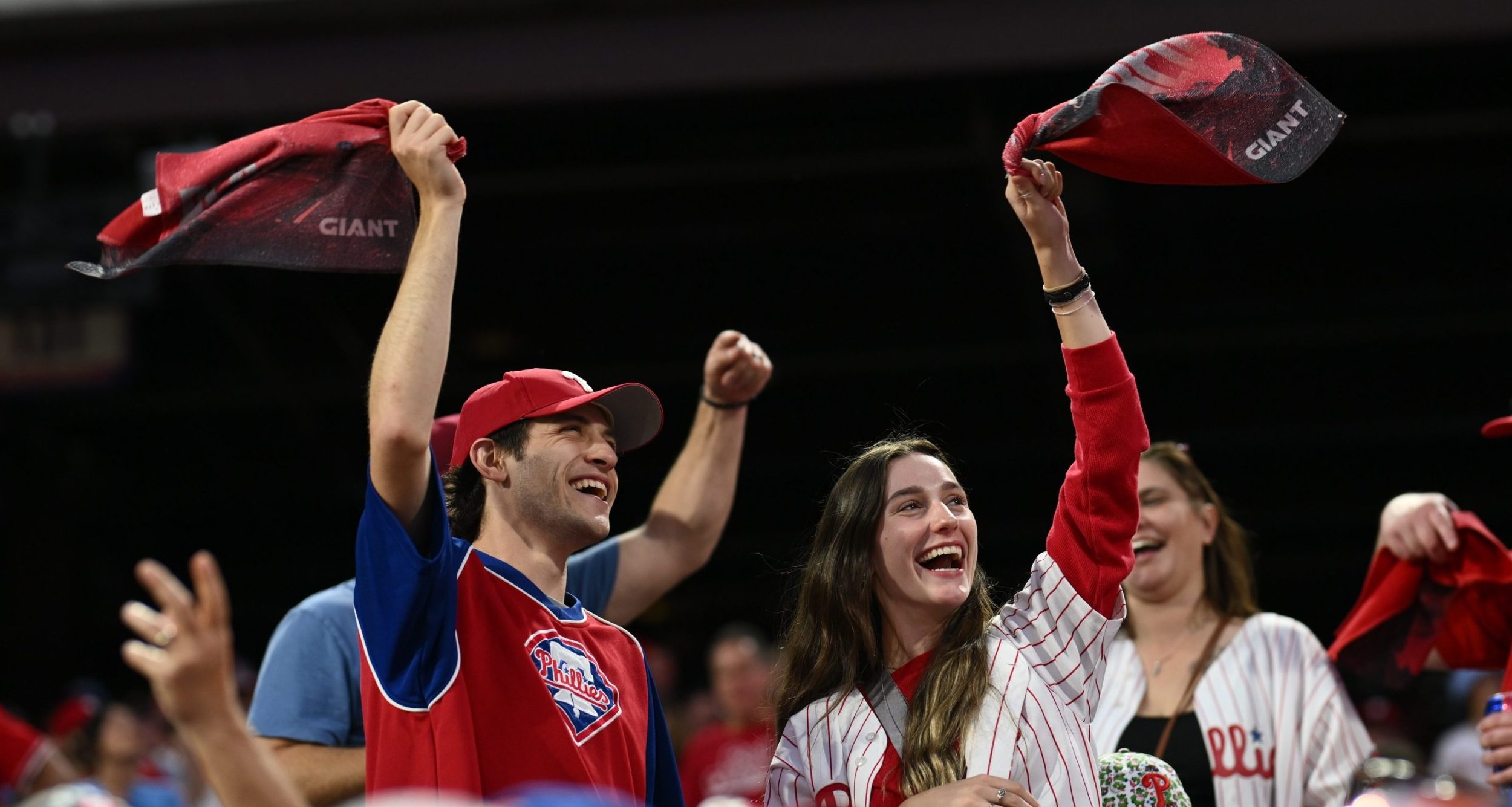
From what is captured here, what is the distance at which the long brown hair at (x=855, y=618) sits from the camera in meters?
2.48


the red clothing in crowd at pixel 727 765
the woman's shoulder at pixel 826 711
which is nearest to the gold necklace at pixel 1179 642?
the woman's shoulder at pixel 826 711

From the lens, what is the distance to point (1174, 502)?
3.48 m

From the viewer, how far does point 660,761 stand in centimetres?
277

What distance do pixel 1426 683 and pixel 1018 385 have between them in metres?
3.48

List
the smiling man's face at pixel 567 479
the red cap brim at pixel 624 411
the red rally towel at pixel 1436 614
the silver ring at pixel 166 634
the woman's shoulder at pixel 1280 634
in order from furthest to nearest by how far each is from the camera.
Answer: the woman's shoulder at pixel 1280 634, the red rally towel at pixel 1436 614, the red cap brim at pixel 624 411, the smiling man's face at pixel 567 479, the silver ring at pixel 166 634

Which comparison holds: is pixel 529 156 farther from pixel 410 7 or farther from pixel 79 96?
pixel 79 96

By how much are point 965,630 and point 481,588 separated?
33.1 inches

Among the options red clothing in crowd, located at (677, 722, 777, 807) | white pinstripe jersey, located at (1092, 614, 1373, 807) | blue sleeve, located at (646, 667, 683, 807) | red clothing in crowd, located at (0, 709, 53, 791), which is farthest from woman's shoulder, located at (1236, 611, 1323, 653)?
red clothing in crowd, located at (0, 709, 53, 791)

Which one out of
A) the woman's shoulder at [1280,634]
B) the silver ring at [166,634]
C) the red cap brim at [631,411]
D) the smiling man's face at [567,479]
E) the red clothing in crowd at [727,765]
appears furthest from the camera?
the red clothing in crowd at [727,765]

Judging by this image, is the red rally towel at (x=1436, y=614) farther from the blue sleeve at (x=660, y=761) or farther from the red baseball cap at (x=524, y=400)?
the red baseball cap at (x=524, y=400)

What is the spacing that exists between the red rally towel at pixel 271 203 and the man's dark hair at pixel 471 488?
42 cm

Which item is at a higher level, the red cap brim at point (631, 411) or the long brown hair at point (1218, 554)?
the red cap brim at point (631, 411)

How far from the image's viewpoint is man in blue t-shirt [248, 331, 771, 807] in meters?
2.93

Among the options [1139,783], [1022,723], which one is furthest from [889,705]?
[1139,783]
